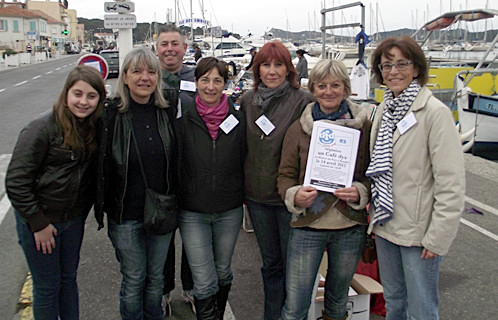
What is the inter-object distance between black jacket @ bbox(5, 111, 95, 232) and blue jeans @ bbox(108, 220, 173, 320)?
1.11ft

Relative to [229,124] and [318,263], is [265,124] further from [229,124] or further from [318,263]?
[318,263]

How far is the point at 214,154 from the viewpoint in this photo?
2.88 m

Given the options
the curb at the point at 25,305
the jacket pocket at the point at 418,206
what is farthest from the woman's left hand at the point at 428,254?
the curb at the point at 25,305

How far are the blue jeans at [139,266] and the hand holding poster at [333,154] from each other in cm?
114

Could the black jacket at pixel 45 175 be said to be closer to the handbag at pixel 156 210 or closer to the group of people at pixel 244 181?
the group of people at pixel 244 181

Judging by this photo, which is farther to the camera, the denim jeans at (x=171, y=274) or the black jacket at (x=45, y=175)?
the denim jeans at (x=171, y=274)

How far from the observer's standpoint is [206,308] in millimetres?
3059

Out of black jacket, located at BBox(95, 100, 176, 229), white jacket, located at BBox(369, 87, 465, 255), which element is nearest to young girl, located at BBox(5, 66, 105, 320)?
black jacket, located at BBox(95, 100, 176, 229)

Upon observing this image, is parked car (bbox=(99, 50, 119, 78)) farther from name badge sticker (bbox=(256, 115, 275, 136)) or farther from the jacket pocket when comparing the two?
the jacket pocket

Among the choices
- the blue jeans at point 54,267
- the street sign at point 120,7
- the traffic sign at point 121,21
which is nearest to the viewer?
the blue jeans at point 54,267

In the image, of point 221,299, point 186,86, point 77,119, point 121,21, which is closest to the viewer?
point 77,119

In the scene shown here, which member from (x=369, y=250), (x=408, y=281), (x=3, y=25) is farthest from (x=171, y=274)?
(x=3, y=25)

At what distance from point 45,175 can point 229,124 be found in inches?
46.5

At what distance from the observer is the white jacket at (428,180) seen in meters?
2.21
